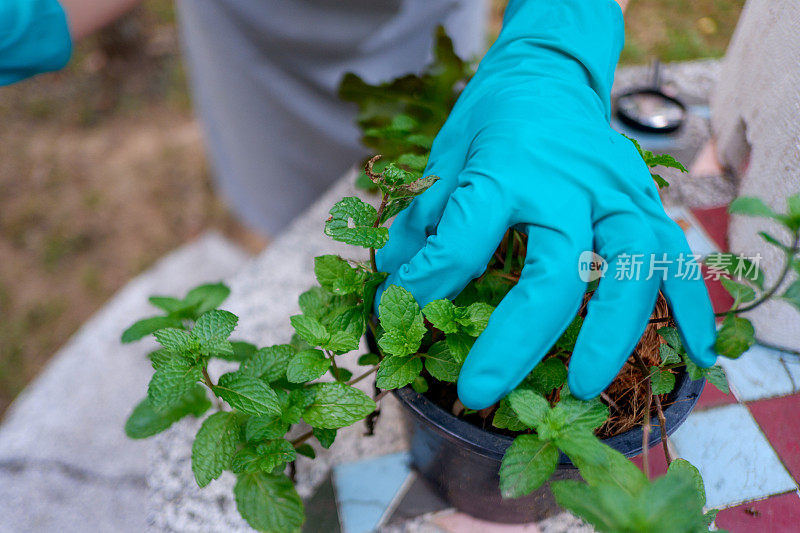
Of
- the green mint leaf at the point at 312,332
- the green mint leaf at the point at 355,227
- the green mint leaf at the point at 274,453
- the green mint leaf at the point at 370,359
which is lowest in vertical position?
the green mint leaf at the point at 274,453

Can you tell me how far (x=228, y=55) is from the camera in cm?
159

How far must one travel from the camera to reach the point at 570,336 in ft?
2.28

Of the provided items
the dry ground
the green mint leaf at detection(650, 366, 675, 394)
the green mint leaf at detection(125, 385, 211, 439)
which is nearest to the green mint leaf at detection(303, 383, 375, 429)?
the green mint leaf at detection(125, 385, 211, 439)

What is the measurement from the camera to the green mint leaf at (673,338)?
651 millimetres

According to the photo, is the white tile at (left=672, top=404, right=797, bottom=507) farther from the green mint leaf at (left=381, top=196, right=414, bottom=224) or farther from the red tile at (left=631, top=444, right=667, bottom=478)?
the green mint leaf at (left=381, top=196, right=414, bottom=224)

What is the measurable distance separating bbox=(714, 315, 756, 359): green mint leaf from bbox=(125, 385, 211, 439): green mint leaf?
25.8 inches

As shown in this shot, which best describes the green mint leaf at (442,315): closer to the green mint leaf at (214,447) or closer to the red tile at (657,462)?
the green mint leaf at (214,447)

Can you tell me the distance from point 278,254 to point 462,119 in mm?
556

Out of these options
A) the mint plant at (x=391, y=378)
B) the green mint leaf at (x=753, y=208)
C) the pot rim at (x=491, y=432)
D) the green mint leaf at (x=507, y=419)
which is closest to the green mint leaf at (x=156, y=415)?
the mint plant at (x=391, y=378)

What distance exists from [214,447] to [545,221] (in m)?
0.47

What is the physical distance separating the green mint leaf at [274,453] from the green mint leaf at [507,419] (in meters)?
0.24

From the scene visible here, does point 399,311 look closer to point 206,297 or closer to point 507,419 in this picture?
point 507,419

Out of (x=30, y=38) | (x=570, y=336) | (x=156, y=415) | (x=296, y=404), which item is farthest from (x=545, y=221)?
(x=30, y=38)

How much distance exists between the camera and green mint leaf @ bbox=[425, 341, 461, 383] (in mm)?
660
